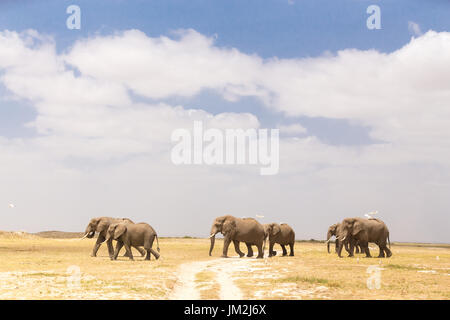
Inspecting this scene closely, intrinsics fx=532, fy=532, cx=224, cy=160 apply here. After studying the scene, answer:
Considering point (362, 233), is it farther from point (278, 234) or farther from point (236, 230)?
point (236, 230)

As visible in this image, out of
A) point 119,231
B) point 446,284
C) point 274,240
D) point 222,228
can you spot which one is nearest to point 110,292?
point 446,284

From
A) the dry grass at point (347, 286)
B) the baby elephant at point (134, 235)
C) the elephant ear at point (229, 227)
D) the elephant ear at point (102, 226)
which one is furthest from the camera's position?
the elephant ear at point (102, 226)

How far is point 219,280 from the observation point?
21.5m

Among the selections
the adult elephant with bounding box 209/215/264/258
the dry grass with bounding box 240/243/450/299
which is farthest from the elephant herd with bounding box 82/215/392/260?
the dry grass with bounding box 240/243/450/299

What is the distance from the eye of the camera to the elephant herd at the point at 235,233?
3444 centimetres

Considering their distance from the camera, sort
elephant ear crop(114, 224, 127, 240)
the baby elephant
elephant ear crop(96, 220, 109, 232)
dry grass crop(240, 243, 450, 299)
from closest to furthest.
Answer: dry grass crop(240, 243, 450, 299) < elephant ear crop(114, 224, 127, 240) < the baby elephant < elephant ear crop(96, 220, 109, 232)

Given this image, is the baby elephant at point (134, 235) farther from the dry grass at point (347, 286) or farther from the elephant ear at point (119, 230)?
the dry grass at point (347, 286)

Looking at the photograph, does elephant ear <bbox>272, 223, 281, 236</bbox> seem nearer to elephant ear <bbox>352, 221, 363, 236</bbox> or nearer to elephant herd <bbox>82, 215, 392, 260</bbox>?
elephant herd <bbox>82, 215, 392, 260</bbox>

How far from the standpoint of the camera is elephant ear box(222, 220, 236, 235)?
1492 inches

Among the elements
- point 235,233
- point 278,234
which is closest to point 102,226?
point 235,233

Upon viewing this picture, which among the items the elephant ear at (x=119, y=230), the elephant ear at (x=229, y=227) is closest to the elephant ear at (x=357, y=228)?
the elephant ear at (x=229, y=227)
